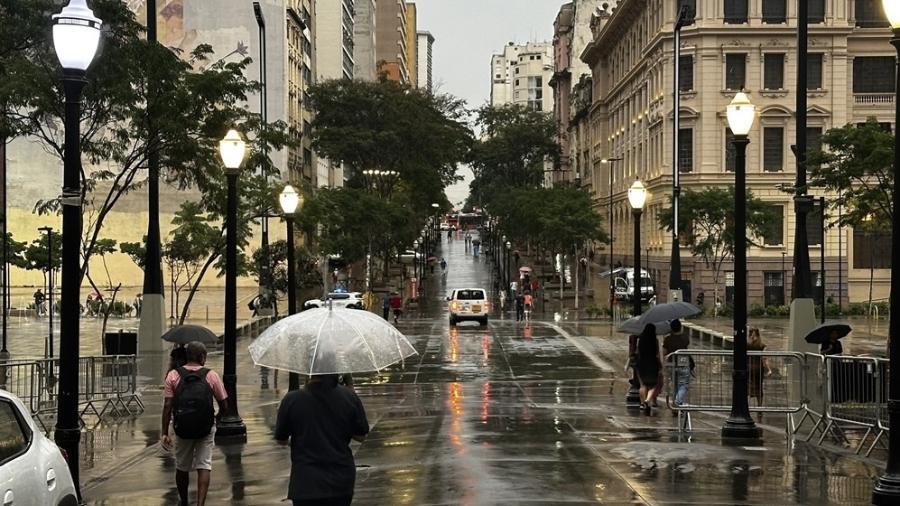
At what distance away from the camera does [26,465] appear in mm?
7969

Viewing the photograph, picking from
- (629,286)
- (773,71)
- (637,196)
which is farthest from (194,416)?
(629,286)

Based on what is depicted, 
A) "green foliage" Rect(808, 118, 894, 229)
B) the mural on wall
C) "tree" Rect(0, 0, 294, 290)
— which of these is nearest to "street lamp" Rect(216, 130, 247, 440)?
"tree" Rect(0, 0, 294, 290)

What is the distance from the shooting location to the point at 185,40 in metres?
78.0

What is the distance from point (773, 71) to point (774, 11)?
3412 millimetres

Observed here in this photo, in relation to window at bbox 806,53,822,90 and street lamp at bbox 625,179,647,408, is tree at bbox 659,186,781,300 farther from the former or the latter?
street lamp at bbox 625,179,647,408

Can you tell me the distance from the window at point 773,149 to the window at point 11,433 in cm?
6662

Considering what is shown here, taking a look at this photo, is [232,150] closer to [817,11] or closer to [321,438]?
[321,438]

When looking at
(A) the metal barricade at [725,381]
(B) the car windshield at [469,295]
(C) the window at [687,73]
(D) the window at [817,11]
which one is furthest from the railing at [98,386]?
(D) the window at [817,11]

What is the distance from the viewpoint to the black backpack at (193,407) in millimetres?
11586

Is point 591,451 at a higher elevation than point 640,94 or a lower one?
lower

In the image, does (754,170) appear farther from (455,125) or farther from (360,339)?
(360,339)

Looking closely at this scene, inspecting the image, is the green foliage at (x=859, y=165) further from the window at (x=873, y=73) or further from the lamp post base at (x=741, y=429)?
the window at (x=873, y=73)

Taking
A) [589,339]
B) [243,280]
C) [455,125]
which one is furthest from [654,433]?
[455,125]

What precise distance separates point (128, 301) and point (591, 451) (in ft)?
190
